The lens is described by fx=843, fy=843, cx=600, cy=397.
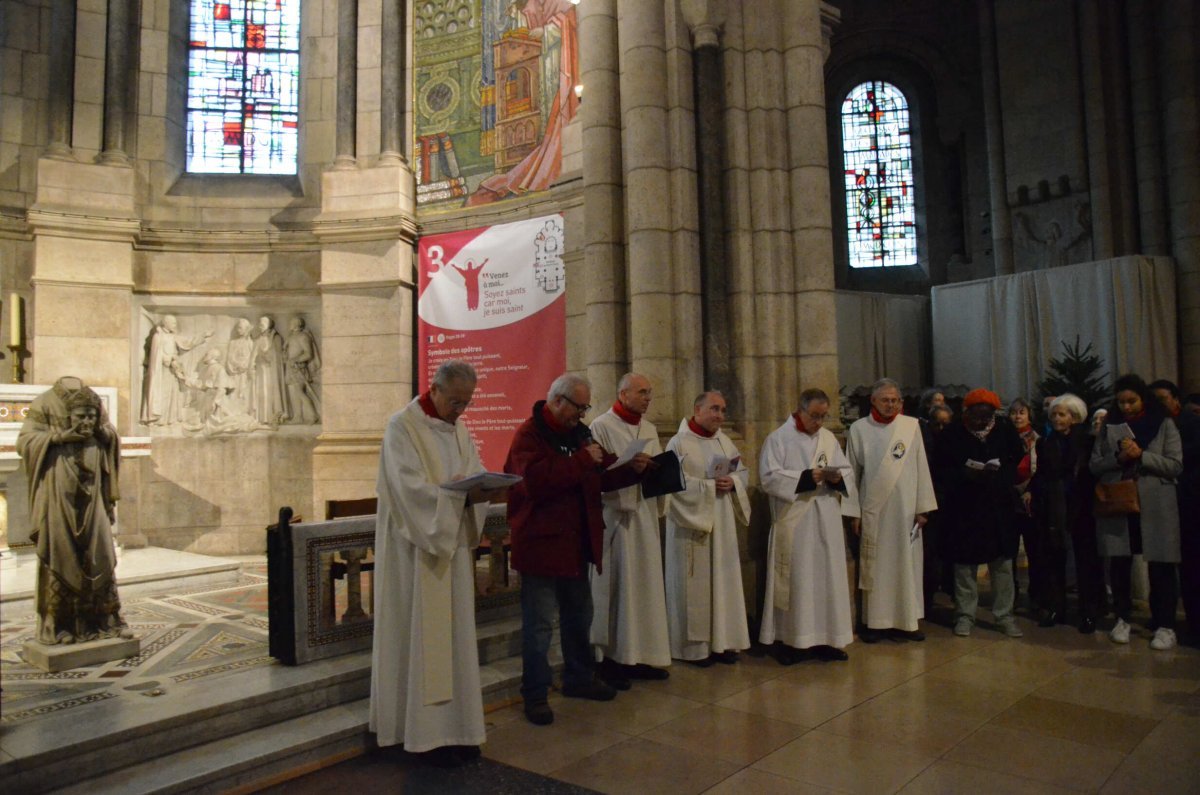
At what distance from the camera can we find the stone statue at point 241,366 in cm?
874

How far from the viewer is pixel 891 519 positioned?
526cm

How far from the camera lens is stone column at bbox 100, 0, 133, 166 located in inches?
331

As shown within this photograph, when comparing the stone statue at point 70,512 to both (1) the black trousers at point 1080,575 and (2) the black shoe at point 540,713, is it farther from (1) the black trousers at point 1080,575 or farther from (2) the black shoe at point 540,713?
(1) the black trousers at point 1080,575

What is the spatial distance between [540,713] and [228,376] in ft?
20.8

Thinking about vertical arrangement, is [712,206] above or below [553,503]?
above

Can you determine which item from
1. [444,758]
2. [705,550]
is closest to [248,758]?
[444,758]

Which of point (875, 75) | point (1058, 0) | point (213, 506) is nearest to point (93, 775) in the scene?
point (213, 506)

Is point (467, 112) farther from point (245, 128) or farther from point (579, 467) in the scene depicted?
point (579, 467)

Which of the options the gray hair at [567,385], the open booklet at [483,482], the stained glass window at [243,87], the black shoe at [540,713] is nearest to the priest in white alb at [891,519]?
the gray hair at [567,385]

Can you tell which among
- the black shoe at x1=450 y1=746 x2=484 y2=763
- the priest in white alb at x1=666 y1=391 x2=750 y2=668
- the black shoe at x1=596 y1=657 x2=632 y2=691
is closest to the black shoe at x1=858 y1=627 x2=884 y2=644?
the priest in white alb at x1=666 y1=391 x2=750 y2=668

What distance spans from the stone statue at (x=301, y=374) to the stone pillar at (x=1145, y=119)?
33.5 feet

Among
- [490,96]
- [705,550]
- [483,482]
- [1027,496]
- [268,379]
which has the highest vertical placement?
[490,96]

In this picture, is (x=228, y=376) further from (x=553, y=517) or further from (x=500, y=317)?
(x=553, y=517)

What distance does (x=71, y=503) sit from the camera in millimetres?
4043
